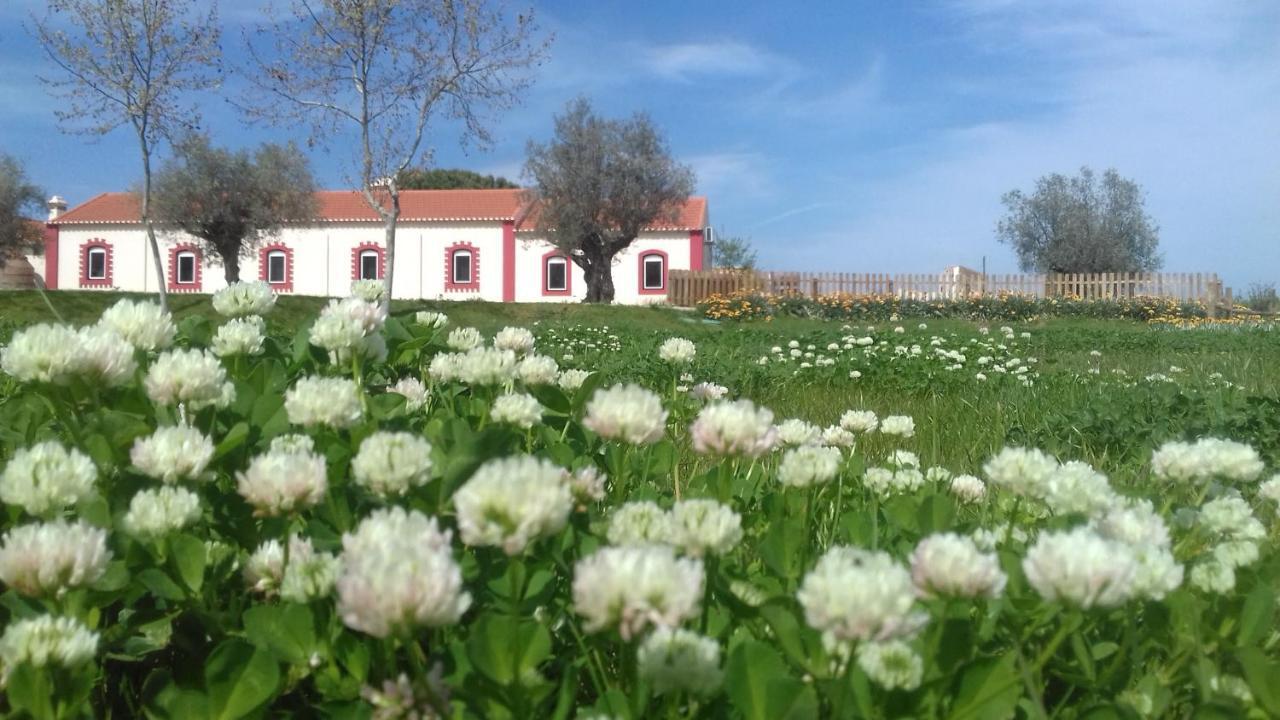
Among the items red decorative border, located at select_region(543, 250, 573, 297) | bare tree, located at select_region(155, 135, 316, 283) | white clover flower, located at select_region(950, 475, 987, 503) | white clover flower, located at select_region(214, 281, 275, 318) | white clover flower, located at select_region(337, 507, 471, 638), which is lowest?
white clover flower, located at select_region(950, 475, 987, 503)

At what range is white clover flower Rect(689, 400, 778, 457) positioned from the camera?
131 cm

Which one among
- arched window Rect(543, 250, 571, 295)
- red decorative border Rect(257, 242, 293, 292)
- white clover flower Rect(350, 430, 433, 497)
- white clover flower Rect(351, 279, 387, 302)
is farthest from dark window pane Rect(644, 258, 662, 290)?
white clover flower Rect(350, 430, 433, 497)

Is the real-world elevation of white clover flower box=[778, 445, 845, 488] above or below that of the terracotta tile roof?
below

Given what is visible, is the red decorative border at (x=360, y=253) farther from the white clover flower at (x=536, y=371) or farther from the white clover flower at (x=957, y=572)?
the white clover flower at (x=957, y=572)

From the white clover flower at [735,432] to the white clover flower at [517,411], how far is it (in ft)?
1.73

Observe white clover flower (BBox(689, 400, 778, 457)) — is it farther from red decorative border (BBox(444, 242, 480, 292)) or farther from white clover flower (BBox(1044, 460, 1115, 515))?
red decorative border (BBox(444, 242, 480, 292))

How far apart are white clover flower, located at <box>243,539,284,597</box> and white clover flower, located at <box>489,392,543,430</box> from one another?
56 cm

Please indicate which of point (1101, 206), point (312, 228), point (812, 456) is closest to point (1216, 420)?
point (812, 456)

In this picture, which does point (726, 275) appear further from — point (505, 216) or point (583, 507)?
point (583, 507)

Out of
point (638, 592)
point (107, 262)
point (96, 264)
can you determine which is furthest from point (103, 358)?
point (96, 264)

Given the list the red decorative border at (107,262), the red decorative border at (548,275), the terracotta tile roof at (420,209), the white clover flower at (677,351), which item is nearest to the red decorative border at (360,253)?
the terracotta tile roof at (420,209)

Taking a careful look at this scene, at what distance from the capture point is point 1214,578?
1.38 meters

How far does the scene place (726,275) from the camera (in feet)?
105

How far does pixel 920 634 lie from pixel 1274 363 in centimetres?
897
